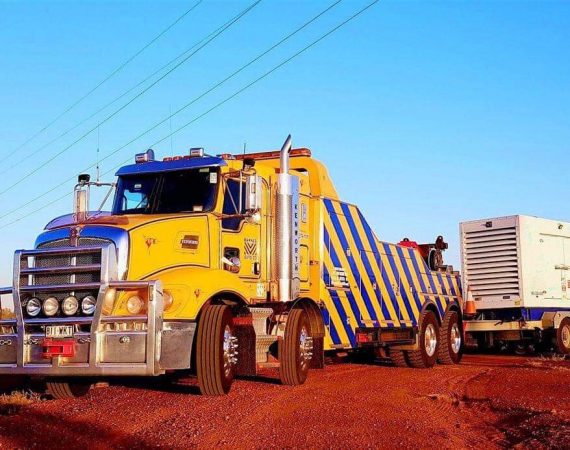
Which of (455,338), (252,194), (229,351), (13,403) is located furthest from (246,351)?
(455,338)

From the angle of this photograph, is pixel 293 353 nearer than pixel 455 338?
Yes

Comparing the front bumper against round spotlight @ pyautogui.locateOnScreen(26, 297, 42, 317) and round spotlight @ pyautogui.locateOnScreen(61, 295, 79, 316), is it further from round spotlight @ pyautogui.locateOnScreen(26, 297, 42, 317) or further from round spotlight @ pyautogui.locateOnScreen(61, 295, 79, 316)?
round spotlight @ pyautogui.locateOnScreen(26, 297, 42, 317)

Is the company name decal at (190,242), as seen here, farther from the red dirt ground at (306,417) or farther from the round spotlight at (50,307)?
the red dirt ground at (306,417)

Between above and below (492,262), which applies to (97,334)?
below

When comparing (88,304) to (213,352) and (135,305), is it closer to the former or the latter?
(135,305)

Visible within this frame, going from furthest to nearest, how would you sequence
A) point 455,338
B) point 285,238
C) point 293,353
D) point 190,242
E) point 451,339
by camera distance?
point 455,338 → point 451,339 → point 285,238 → point 293,353 → point 190,242

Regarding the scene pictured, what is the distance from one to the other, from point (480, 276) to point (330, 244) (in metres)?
8.89

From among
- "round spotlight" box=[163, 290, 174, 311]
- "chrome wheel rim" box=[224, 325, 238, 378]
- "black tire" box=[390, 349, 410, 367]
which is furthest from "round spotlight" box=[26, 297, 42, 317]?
"black tire" box=[390, 349, 410, 367]

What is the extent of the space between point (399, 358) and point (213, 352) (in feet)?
A: 28.8

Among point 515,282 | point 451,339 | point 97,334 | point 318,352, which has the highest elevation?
point 515,282

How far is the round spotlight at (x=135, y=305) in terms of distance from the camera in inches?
399

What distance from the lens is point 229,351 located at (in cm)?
1105

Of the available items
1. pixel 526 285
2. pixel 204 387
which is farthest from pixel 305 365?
pixel 526 285

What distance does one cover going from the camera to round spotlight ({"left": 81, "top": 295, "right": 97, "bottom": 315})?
Answer: 1023cm
